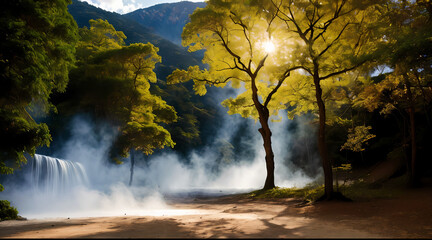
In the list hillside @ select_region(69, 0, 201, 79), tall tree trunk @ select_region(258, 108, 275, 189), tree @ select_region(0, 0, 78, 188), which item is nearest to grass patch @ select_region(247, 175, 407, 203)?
tall tree trunk @ select_region(258, 108, 275, 189)

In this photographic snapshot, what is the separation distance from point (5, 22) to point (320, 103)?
10501 mm

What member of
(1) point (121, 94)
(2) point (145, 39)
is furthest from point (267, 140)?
(2) point (145, 39)

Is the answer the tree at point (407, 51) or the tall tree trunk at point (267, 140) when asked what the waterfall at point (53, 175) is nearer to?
the tall tree trunk at point (267, 140)

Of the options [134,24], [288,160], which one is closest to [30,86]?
[288,160]

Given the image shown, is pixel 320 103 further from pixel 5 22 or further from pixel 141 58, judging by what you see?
pixel 141 58

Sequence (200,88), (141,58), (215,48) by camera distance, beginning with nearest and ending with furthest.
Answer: (215,48) < (200,88) < (141,58)

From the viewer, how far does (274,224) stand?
20.3ft

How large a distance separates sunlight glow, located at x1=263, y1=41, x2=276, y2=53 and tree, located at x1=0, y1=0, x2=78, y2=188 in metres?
10.8

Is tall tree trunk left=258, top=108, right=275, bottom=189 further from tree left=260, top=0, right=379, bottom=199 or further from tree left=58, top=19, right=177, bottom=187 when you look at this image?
tree left=58, top=19, right=177, bottom=187

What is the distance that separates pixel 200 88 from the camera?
18.6 meters

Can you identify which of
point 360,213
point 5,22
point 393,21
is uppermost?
point 393,21

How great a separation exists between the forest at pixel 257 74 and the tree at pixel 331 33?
0.16 ft

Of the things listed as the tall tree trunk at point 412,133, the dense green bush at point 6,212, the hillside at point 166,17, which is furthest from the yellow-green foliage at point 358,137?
the hillside at point 166,17

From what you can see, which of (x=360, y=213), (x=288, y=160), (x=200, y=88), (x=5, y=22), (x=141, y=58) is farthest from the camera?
(x=288, y=160)
